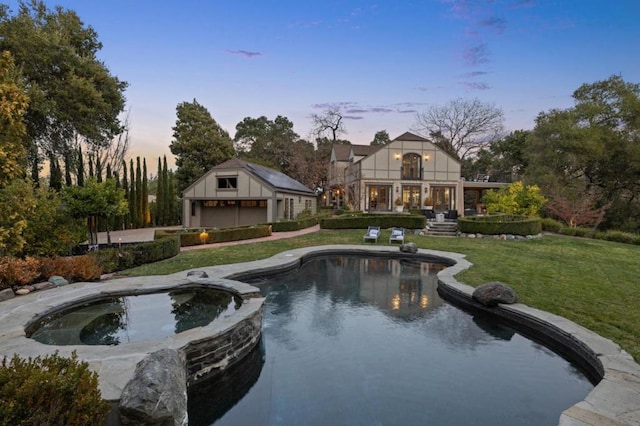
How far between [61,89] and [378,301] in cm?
1976

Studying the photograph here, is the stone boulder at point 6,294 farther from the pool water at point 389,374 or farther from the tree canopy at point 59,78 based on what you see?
the tree canopy at point 59,78

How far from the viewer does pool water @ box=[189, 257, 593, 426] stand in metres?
4.15

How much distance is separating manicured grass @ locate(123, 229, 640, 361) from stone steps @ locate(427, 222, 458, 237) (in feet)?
6.51

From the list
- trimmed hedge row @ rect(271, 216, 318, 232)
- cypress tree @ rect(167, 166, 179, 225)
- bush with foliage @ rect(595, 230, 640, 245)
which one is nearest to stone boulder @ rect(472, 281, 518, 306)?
trimmed hedge row @ rect(271, 216, 318, 232)

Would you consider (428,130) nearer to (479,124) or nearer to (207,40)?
(479,124)

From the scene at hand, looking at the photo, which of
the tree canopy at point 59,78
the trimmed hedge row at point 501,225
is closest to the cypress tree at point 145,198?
the tree canopy at point 59,78

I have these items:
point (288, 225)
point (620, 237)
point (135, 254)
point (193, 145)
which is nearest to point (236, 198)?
point (288, 225)

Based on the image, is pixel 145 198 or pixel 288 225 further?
pixel 145 198

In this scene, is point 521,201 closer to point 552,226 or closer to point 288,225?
point 552,226

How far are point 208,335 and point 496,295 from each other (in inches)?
237

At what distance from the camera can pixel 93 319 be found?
6.20 metres

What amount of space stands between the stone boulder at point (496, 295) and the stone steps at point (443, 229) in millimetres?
12776

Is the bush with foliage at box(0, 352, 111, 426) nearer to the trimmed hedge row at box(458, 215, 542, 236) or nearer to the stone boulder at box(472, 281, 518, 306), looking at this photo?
the stone boulder at box(472, 281, 518, 306)

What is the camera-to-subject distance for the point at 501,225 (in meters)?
18.0
